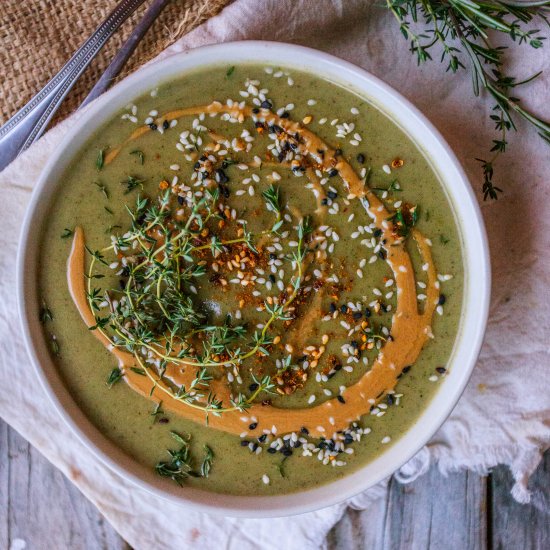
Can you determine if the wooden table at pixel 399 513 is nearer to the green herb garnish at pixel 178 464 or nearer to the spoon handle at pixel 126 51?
the green herb garnish at pixel 178 464

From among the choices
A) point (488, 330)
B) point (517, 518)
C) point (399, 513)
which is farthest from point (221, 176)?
point (517, 518)

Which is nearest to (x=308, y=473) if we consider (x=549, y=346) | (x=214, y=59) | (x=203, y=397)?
(x=203, y=397)

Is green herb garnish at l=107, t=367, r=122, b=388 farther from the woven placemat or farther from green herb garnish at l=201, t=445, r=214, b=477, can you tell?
the woven placemat

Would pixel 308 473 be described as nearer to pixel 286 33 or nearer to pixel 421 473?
pixel 421 473

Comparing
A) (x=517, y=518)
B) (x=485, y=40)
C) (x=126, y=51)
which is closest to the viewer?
(x=485, y=40)

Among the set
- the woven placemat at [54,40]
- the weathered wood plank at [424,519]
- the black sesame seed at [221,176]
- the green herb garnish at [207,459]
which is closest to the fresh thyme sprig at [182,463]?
the green herb garnish at [207,459]

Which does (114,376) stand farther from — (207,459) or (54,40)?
(54,40)
